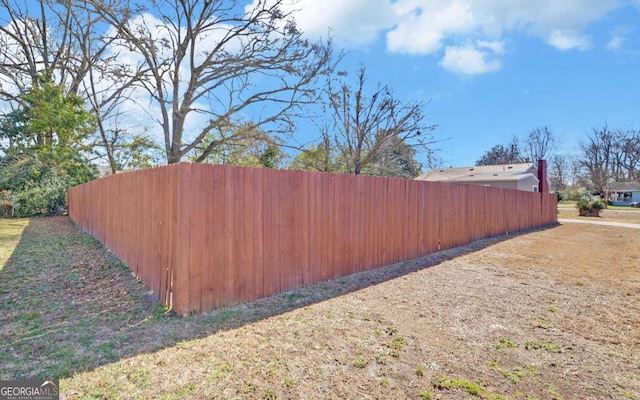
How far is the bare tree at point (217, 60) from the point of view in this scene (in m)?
12.2

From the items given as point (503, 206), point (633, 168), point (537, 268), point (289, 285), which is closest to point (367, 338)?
point (289, 285)

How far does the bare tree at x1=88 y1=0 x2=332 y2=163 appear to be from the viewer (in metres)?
12.2

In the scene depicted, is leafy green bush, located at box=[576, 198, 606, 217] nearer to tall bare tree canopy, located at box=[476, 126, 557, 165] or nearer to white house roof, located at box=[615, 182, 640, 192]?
tall bare tree canopy, located at box=[476, 126, 557, 165]

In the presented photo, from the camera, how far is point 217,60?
41.7 feet

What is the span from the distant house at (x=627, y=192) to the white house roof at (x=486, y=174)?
2278 centimetres

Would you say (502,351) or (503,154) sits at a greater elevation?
(503,154)

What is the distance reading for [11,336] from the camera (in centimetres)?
271

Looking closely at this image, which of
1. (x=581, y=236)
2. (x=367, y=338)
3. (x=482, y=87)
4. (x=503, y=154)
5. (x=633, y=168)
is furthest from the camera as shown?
(x=503, y=154)

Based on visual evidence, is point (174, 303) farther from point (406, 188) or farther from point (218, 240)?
point (406, 188)

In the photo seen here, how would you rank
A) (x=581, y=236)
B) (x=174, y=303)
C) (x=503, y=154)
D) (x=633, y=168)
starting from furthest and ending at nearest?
(x=503, y=154) → (x=633, y=168) → (x=581, y=236) → (x=174, y=303)

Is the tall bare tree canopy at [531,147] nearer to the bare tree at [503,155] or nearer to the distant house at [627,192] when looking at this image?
the bare tree at [503,155]

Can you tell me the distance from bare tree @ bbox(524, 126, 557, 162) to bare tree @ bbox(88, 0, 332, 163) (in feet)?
128

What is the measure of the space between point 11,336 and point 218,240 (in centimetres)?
183

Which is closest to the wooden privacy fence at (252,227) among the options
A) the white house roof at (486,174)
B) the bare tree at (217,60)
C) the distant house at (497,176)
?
the bare tree at (217,60)
